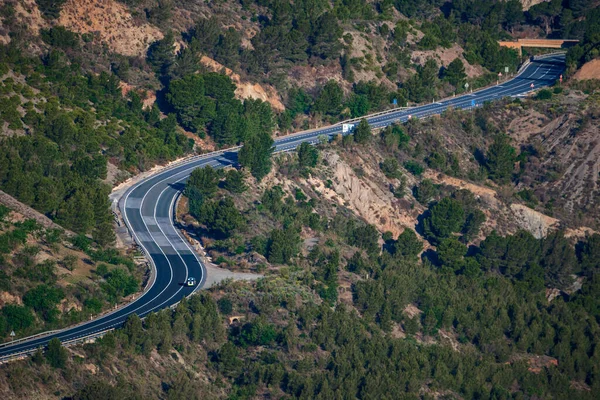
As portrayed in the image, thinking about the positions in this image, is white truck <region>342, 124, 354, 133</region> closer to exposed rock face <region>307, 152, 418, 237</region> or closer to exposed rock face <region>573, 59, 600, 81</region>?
exposed rock face <region>307, 152, 418, 237</region>

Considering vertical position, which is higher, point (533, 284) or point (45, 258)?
point (45, 258)

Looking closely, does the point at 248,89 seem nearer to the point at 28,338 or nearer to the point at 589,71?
the point at 589,71

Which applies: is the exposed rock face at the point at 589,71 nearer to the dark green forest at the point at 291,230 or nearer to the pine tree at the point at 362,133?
the dark green forest at the point at 291,230

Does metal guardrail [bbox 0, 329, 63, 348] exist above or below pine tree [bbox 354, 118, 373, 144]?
below

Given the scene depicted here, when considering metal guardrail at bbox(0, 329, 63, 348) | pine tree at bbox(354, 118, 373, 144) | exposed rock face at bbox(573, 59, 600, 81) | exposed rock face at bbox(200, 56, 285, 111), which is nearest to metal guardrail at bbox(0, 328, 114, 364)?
metal guardrail at bbox(0, 329, 63, 348)

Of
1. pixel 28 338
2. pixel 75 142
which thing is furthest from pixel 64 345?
pixel 75 142

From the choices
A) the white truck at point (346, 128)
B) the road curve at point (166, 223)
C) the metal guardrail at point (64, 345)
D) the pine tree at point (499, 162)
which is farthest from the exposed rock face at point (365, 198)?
the metal guardrail at point (64, 345)

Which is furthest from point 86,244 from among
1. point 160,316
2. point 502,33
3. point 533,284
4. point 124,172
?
point 502,33

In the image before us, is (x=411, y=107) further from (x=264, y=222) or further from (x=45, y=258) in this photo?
(x=45, y=258)
